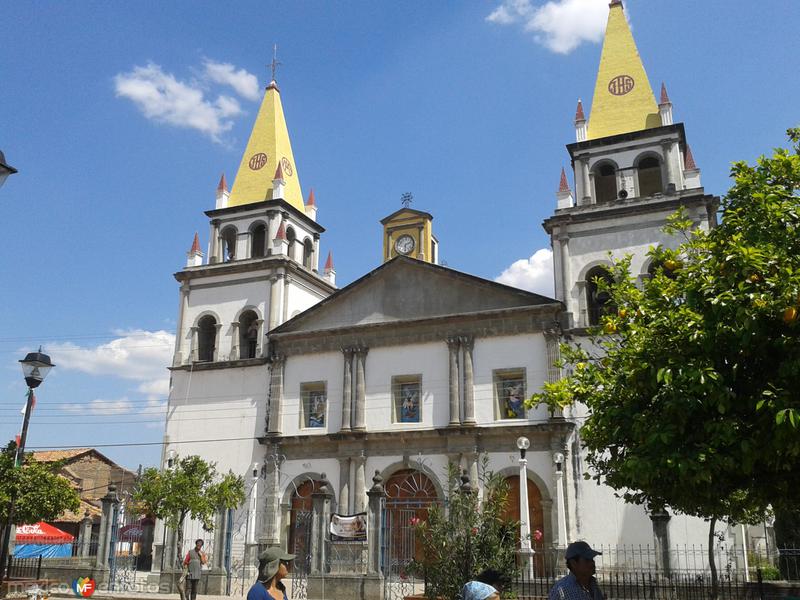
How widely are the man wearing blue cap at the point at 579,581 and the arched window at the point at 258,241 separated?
2776cm

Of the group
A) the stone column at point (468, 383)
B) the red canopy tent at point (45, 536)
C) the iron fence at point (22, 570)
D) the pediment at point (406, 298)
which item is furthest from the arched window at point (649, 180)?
the red canopy tent at point (45, 536)

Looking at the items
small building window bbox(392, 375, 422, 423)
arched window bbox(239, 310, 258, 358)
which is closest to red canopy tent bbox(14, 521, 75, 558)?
arched window bbox(239, 310, 258, 358)

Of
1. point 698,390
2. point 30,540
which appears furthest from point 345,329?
point 698,390

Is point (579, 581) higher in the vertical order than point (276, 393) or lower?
lower

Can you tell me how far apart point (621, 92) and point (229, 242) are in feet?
56.3

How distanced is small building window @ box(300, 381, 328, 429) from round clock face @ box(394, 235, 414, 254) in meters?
8.05

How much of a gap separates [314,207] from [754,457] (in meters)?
28.5

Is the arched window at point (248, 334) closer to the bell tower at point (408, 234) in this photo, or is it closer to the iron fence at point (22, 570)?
the bell tower at point (408, 234)

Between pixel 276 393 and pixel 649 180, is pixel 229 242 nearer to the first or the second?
pixel 276 393

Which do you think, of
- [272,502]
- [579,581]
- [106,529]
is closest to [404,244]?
[272,502]

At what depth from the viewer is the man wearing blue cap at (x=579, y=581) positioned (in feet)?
19.3

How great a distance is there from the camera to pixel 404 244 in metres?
34.3

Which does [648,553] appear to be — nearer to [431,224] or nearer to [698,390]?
[698,390]

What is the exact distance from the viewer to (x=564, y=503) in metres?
24.2
